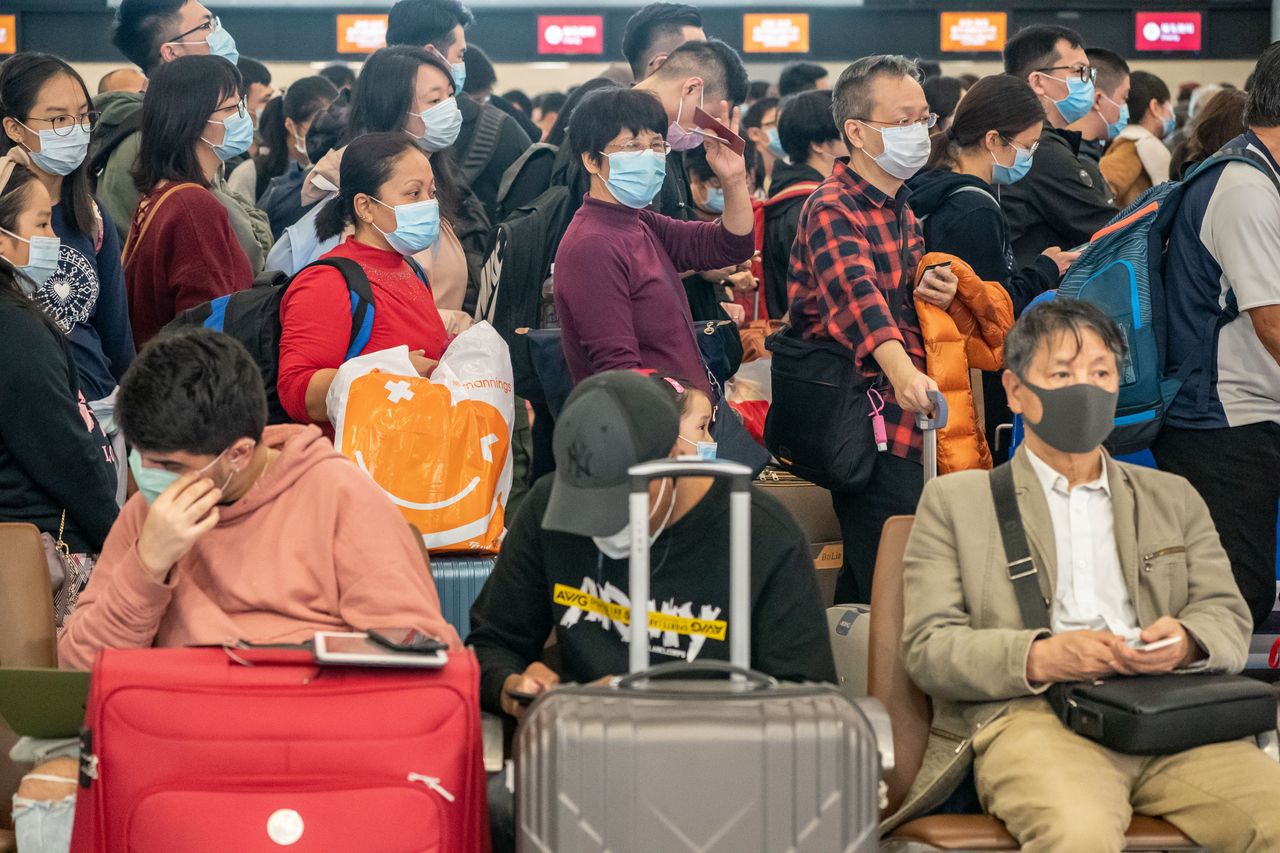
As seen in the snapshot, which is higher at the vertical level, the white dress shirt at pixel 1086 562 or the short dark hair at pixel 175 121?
the short dark hair at pixel 175 121

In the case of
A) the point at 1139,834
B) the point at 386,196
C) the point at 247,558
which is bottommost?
the point at 1139,834

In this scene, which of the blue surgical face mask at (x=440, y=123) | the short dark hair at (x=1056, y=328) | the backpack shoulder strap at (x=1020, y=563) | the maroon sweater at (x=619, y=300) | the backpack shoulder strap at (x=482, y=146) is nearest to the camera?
the backpack shoulder strap at (x=1020, y=563)

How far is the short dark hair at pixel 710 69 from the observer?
5.35m

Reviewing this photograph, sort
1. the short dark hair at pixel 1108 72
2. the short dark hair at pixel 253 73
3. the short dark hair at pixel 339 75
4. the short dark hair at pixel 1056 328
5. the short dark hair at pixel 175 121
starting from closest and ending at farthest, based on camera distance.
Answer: the short dark hair at pixel 1056 328 → the short dark hair at pixel 175 121 → the short dark hair at pixel 1108 72 → the short dark hair at pixel 253 73 → the short dark hair at pixel 339 75

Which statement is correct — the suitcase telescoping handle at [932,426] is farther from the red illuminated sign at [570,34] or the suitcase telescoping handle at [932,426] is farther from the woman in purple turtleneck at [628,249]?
the red illuminated sign at [570,34]

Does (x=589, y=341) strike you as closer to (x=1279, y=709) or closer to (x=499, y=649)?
(x=499, y=649)

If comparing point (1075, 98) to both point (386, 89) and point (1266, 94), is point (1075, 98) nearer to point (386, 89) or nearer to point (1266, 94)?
point (1266, 94)

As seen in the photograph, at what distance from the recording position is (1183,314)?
4332mm

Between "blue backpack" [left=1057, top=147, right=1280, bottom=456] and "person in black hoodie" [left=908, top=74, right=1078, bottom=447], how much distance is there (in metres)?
0.47

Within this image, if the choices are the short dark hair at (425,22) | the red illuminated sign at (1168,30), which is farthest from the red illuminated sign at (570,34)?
the short dark hair at (425,22)

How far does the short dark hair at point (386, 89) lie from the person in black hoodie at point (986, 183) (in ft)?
5.48

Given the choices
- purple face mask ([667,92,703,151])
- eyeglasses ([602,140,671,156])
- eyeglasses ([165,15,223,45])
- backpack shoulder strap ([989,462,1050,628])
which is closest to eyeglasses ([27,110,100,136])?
eyeglasses ([165,15,223,45])

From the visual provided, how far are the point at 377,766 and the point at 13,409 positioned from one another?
62.6 inches

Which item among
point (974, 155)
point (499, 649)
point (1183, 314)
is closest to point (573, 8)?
point (974, 155)
